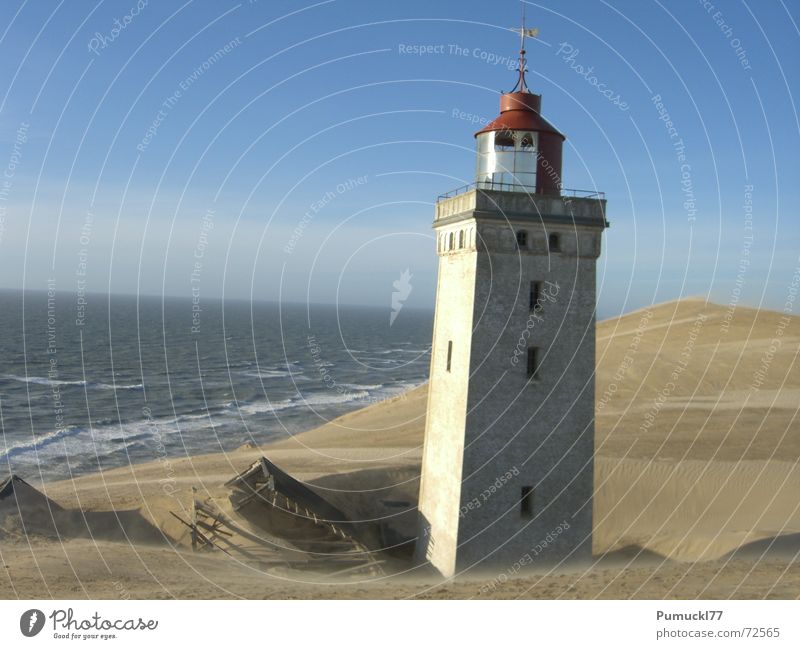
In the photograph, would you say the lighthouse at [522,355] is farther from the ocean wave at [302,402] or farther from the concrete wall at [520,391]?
the ocean wave at [302,402]

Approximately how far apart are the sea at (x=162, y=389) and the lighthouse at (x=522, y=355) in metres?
11.4

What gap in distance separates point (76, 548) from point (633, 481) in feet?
71.2

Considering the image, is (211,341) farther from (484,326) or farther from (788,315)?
(484,326)

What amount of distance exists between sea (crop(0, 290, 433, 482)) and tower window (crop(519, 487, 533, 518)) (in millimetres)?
13632

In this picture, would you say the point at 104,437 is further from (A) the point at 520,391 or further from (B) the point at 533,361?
(B) the point at 533,361

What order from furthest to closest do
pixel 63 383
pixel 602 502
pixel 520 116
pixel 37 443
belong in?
1. pixel 63 383
2. pixel 37 443
3. pixel 602 502
4. pixel 520 116

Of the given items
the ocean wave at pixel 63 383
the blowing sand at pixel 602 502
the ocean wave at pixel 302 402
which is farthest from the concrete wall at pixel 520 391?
the ocean wave at pixel 63 383

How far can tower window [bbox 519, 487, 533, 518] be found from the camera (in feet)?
64.1

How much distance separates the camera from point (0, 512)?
22094mm

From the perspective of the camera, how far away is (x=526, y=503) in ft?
64.5

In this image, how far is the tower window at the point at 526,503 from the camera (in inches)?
770

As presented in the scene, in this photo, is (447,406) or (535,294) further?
(447,406)

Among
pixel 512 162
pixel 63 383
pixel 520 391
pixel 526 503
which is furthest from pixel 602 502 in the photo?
pixel 63 383

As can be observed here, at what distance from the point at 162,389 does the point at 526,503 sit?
5672 cm
